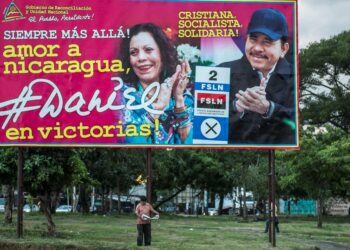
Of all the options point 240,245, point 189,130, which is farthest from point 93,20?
point 240,245

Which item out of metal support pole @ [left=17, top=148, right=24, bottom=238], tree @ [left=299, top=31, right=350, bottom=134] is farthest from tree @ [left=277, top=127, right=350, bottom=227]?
metal support pole @ [left=17, top=148, right=24, bottom=238]

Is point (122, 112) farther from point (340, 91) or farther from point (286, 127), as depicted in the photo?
point (340, 91)

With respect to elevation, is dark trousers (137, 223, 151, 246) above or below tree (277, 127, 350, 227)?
below

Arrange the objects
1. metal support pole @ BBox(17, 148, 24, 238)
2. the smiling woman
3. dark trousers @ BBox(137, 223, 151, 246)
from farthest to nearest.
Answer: metal support pole @ BBox(17, 148, 24, 238), the smiling woman, dark trousers @ BBox(137, 223, 151, 246)

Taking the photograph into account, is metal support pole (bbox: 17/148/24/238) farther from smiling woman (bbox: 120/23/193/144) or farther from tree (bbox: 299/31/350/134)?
tree (bbox: 299/31/350/134)

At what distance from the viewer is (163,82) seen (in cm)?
1667

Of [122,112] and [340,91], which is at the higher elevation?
[340,91]

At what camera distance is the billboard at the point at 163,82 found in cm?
1661

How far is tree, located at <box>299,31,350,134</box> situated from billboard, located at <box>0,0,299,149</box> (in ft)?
83.0

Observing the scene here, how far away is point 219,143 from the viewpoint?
54.3 feet

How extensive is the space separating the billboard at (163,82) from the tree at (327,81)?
83.0 feet

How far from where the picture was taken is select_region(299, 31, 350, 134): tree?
1642 inches

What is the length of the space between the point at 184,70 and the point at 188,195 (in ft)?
238

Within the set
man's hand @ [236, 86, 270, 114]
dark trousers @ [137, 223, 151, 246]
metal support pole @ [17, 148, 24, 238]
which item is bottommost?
dark trousers @ [137, 223, 151, 246]
